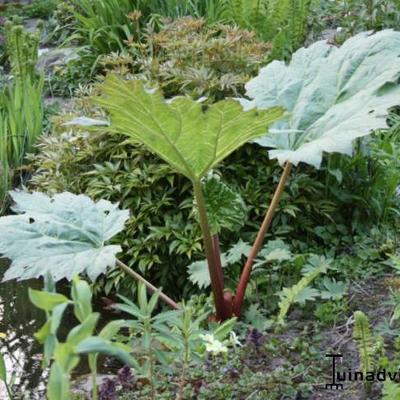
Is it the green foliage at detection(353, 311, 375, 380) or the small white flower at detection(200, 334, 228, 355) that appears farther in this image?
the green foliage at detection(353, 311, 375, 380)

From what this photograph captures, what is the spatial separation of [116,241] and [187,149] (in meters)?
1.21

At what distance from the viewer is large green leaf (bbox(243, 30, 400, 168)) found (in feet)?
8.77

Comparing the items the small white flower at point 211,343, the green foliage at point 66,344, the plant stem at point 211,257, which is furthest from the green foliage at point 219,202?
the green foliage at point 66,344

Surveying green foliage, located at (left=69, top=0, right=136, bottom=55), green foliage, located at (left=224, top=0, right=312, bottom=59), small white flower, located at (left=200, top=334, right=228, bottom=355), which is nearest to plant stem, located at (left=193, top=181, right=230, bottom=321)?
small white flower, located at (left=200, top=334, right=228, bottom=355)

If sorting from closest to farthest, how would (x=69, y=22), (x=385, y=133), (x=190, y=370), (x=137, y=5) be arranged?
1. (x=190, y=370)
2. (x=385, y=133)
3. (x=137, y=5)
4. (x=69, y=22)

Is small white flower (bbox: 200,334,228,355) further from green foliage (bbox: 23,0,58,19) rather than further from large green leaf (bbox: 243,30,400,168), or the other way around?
green foliage (bbox: 23,0,58,19)

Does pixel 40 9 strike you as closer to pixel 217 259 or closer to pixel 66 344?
pixel 217 259

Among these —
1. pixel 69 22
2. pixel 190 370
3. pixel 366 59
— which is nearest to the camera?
pixel 190 370

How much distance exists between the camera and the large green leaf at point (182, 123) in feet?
7.79

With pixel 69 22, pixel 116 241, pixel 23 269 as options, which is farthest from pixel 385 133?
pixel 69 22

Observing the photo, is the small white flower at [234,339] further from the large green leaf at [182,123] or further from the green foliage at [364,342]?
the large green leaf at [182,123]

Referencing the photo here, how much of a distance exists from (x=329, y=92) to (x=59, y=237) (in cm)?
124

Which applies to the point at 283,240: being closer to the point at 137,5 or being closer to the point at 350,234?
the point at 350,234

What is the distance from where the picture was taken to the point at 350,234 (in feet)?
12.1
